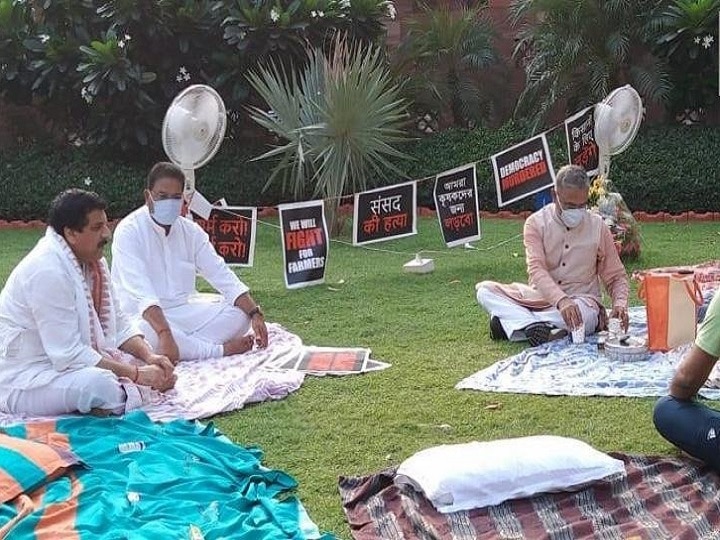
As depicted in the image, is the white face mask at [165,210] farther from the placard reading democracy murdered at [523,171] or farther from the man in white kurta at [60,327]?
the placard reading democracy murdered at [523,171]

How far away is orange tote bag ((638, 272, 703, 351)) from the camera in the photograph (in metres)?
5.40

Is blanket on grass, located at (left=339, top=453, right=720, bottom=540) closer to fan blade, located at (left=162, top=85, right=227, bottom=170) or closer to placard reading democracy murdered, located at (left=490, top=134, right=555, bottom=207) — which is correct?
fan blade, located at (left=162, top=85, right=227, bottom=170)

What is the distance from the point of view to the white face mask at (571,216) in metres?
5.88

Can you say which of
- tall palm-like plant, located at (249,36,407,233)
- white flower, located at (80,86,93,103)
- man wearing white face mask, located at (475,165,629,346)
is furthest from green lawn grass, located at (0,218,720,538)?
white flower, located at (80,86,93,103)

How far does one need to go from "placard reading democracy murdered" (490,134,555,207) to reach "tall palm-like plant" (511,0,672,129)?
4096mm

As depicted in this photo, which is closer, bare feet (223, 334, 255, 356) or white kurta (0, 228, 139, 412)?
white kurta (0, 228, 139, 412)

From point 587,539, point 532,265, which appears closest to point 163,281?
point 532,265

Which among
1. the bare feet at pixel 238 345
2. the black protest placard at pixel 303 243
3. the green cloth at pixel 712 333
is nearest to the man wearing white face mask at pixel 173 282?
the bare feet at pixel 238 345

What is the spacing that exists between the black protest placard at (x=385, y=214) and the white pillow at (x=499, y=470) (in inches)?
186

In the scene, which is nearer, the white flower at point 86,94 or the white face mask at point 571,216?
the white face mask at point 571,216

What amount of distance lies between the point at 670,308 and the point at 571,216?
828 mm

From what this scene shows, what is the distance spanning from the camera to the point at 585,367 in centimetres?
532

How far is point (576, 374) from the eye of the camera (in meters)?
5.20

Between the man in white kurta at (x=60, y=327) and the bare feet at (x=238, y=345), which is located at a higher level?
the man in white kurta at (x=60, y=327)
